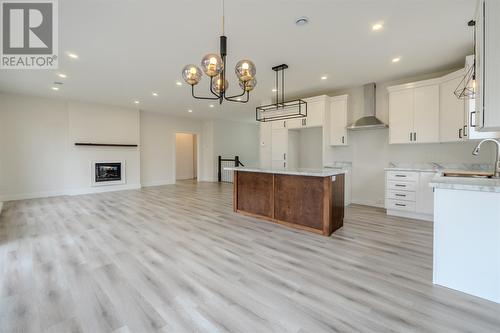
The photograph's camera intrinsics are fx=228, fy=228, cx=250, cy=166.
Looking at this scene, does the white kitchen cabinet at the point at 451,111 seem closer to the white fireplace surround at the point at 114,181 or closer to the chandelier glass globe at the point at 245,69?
the chandelier glass globe at the point at 245,69

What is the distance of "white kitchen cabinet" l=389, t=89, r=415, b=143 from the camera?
4.63 metres

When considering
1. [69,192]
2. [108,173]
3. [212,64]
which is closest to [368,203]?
[212,64]

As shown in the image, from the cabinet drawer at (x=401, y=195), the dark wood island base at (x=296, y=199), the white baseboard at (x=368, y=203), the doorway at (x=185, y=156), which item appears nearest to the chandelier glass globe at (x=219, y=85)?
the dark wood island base at (x=296, y=199)

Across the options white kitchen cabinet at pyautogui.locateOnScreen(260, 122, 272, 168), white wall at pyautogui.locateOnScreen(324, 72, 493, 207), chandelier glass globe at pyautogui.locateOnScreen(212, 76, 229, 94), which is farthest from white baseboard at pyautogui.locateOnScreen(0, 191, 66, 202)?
white wall at pyautogui.locateOnScreen(324, 72, 493, 207)

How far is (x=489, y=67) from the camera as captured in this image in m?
1.85

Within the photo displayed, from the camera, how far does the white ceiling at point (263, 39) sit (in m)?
2.64

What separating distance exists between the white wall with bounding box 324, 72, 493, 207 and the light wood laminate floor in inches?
58.9

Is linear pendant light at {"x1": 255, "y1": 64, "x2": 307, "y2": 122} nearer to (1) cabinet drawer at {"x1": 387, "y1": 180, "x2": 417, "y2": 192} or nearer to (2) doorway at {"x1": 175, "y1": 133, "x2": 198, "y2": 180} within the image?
(1) cabinet drawer at {"x1": 387, "y1": 180, "x2": 417, "y2": 192}

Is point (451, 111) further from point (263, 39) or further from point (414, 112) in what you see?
point (263, 39)

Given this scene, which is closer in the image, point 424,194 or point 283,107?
point 424,194

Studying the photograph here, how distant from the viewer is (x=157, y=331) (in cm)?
159

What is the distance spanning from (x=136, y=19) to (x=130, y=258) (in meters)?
2.96

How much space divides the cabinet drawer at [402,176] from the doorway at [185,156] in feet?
29.5

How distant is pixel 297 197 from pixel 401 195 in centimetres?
231
